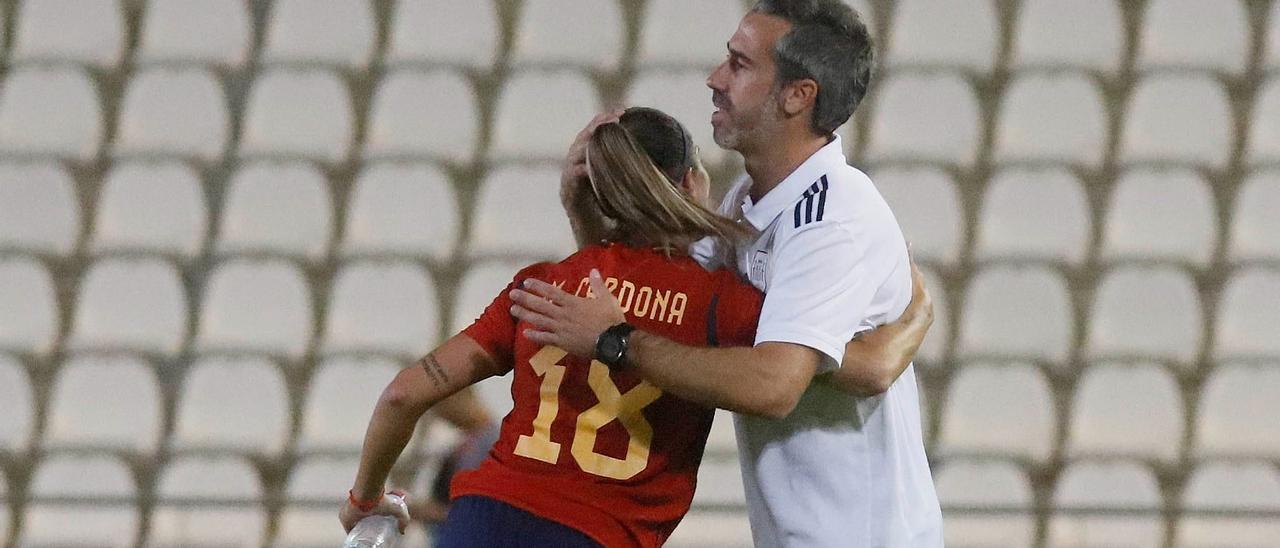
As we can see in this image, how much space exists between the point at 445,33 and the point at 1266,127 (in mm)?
2802

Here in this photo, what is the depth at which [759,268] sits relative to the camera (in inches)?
85.4

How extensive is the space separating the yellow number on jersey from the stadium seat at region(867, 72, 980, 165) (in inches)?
139

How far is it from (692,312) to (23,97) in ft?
14.4

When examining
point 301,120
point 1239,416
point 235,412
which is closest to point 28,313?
point 235,412

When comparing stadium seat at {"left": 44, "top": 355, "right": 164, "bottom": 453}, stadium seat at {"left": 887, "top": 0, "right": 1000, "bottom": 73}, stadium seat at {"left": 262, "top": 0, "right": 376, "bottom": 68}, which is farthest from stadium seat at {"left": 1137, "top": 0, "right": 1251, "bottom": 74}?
stadium seat at {"left": 44, "top": 355, "right": 164, "bottom": 453}

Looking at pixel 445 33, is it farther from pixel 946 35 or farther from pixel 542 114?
pixel 946 35

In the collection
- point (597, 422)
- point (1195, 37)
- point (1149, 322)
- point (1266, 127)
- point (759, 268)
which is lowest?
point (597, 422)

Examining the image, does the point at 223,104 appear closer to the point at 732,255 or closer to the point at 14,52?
the point at 14,52

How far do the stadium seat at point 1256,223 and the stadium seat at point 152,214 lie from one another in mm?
3324

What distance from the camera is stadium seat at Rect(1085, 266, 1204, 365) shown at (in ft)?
16.5

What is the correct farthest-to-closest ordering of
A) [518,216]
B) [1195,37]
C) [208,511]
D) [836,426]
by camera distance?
[1195,37] < [518,216] < [208,511] < [836,426]

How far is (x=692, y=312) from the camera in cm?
203

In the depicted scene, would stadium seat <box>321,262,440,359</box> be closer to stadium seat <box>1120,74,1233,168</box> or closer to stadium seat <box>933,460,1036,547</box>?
stadium seat <box>933,460,1036,547</box>

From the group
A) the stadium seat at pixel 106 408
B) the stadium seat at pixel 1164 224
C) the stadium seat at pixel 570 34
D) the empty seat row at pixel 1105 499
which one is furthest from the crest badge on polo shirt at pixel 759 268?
the stadium seat at pixel 570 34
